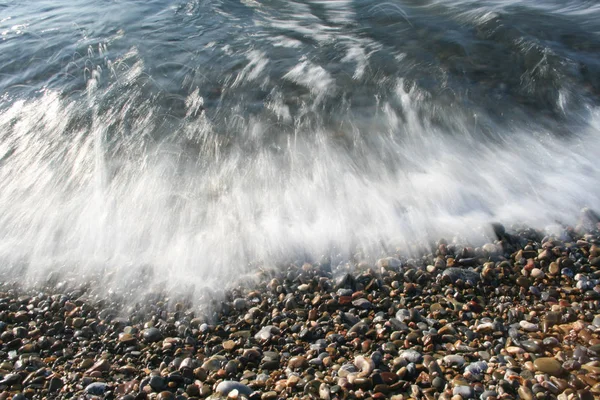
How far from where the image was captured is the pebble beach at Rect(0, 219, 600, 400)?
2.55 meters

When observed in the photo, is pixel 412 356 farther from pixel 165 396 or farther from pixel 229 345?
pixel 165 396

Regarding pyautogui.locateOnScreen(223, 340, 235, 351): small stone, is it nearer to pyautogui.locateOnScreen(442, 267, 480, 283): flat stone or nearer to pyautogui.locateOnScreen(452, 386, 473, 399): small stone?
pyautogui.locateOnScreen(452, 386, 473, 399): small stone

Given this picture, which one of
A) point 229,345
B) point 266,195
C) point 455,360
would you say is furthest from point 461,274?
point 266,195

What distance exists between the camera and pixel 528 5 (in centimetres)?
806

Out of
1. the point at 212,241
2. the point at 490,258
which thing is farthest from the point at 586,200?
the point at 212,241

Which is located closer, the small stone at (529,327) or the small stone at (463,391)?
the small stone at (463,391)

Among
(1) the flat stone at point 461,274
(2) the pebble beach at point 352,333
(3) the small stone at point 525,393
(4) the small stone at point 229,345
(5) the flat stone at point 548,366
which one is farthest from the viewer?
(1) the flat stone at point 461,274

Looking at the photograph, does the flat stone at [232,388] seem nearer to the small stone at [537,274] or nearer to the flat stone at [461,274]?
the flat stone at [461,274]

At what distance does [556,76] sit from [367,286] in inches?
168

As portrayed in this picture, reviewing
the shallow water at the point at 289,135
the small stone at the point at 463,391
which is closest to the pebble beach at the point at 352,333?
the small stone at the point at 463,391

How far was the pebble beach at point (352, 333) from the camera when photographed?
2.55 metres

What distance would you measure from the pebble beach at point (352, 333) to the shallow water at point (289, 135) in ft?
0.95

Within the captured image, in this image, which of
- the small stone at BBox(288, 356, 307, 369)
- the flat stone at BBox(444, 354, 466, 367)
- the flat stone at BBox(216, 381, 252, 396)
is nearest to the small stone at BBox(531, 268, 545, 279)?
the flat stone at BBox(444, 354, 466, 367)

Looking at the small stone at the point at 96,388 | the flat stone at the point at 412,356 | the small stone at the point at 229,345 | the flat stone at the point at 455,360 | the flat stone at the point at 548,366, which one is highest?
the flat stone at the point at 548,366
